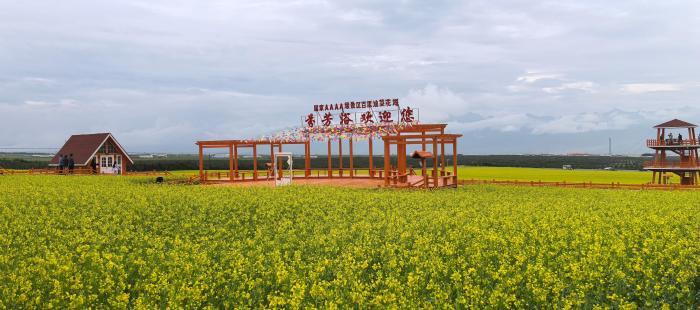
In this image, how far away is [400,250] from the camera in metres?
11.0

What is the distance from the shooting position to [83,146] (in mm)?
49562

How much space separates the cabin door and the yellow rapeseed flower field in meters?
32.3

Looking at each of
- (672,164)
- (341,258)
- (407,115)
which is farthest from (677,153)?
(341,258)

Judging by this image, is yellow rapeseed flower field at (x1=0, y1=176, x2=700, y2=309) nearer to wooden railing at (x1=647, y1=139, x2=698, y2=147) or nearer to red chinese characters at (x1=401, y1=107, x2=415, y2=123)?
red chinese characters at (x1=401, y1=107, x2=415, y2=123)

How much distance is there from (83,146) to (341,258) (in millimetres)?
45272

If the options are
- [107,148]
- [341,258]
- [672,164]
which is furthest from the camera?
[107,148]

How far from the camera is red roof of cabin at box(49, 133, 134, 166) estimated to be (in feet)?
157

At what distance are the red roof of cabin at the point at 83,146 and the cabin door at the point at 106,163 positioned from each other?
1.25 m

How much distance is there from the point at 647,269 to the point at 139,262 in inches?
345

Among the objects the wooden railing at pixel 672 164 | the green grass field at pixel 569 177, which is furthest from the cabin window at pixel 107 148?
the wooden railing at pixel 672 164

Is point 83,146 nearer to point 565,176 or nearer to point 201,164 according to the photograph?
point 201,164

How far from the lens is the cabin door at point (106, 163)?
164 feet

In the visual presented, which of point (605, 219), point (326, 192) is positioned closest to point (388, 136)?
point (326, 192)

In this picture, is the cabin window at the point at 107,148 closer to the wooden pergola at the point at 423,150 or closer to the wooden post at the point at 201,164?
the wooden post at the point at 201,164
